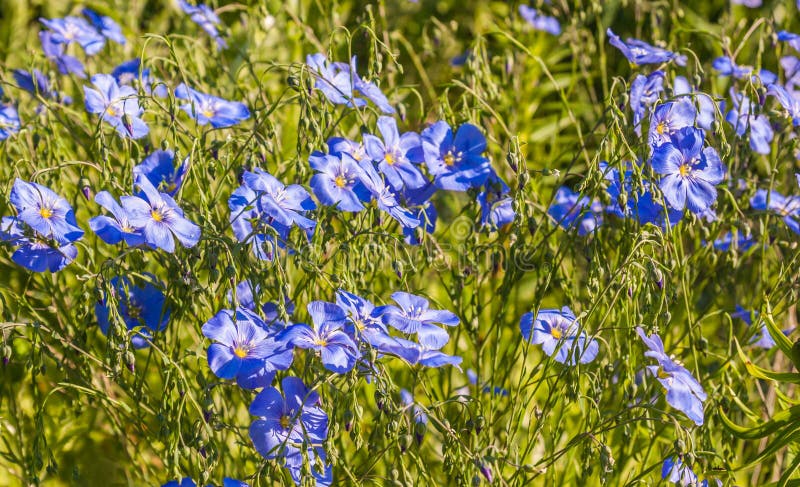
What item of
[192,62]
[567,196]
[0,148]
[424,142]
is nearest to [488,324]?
[567,196]

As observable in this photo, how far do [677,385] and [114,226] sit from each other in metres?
1.07

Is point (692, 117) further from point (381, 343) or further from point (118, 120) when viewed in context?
point (118, 120)

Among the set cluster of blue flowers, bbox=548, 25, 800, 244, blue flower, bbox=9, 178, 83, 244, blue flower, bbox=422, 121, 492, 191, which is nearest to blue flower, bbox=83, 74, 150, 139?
blue flower, bbox=9, 178, 83, 244

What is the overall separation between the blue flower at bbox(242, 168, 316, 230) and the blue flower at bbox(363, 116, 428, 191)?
0.19 m

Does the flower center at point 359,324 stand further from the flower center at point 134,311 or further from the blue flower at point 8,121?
the blue flower at point 8,121

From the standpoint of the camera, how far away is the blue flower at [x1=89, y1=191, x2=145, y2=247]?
61.2 inches

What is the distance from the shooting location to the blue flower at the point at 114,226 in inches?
61.2

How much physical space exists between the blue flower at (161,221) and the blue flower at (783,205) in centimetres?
142

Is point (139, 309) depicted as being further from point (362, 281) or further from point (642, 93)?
point (642, 93)

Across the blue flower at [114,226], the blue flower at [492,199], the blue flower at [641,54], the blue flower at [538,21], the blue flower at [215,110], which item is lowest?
the blue flower at [538,21]

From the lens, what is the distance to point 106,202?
1.57 metres

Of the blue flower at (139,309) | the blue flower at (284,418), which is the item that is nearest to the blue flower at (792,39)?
the blue flower at (284,418)

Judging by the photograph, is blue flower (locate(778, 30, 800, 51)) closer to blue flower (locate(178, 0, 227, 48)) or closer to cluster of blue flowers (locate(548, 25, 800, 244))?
cluster of blue flowers (locate(548, 25, 800, 244))

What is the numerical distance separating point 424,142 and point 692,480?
871 mm
